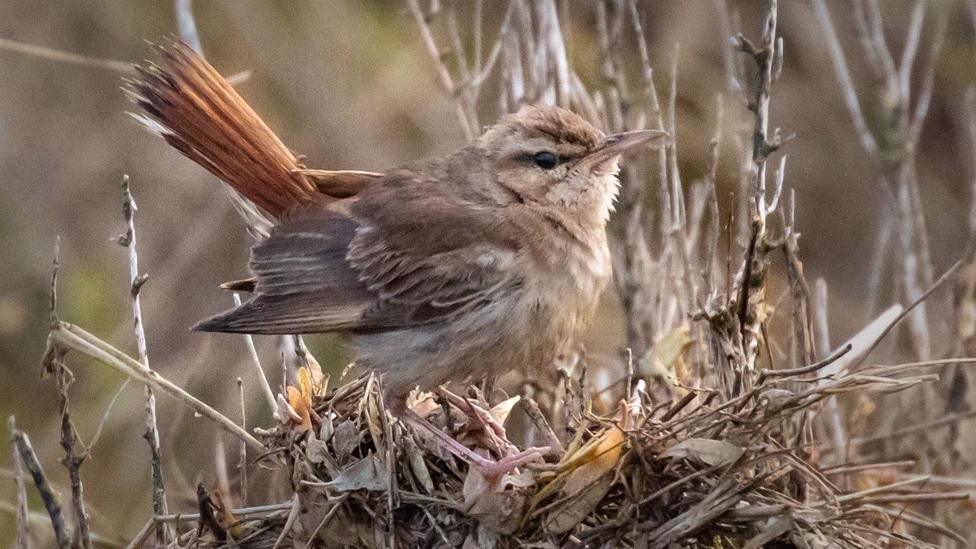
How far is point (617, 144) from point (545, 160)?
0.81 ft

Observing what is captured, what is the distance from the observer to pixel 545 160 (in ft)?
13.6

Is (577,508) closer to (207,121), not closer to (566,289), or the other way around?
(566,289)

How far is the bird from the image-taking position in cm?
381

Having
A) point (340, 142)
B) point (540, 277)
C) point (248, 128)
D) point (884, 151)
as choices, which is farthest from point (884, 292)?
point (248, 128)

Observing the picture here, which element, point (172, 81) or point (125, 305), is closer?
point (172, 81)

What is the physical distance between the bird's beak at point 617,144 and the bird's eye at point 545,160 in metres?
0.10

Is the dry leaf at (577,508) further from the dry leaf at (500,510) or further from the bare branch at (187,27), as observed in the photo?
the bare branch at (187,27)

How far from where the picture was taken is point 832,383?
9.24 ft

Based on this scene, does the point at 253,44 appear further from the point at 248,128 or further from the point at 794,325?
the point at 794,325

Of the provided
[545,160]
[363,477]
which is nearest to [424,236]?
[545,160]

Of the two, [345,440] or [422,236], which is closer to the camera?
[345,440]

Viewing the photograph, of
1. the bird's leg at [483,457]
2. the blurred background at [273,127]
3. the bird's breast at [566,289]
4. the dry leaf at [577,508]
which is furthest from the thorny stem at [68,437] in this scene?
the blurred background at [273,127]

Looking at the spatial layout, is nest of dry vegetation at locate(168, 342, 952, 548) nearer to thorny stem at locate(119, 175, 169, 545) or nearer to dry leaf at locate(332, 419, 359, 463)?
dry leaf at locate(332, 419, 359, 463)

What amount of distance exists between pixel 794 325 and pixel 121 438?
10.1 ft
